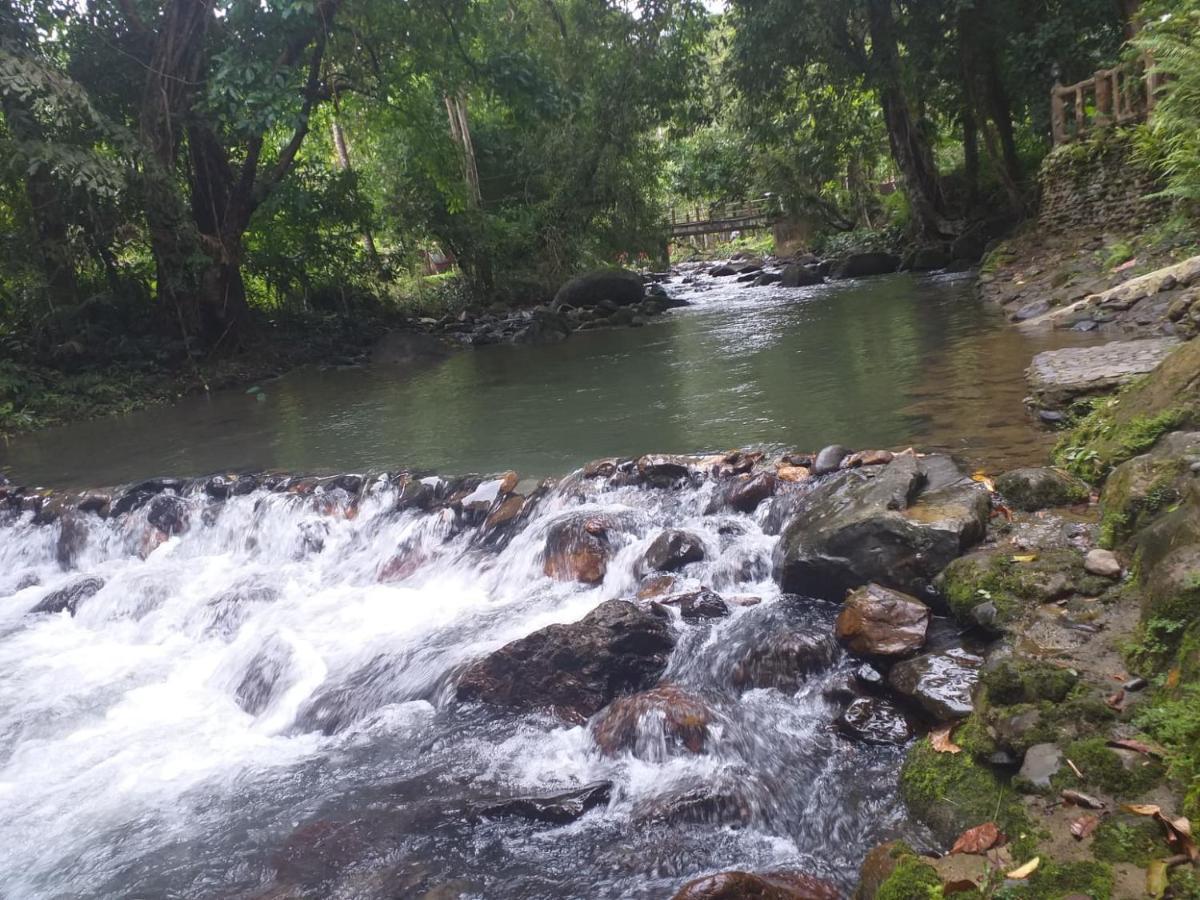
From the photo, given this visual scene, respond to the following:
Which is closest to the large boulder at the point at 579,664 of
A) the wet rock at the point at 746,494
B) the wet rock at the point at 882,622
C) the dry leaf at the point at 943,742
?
the wet rock at the point at 882,622

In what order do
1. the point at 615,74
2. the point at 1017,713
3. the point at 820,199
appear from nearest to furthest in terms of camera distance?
the point at 1017,713
the point at 615,74
the point at 820,199

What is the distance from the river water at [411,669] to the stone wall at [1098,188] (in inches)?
131

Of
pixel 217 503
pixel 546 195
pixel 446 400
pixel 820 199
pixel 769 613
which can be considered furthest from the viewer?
Result: pixel 820 199

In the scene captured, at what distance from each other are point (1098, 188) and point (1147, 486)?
11.8 m

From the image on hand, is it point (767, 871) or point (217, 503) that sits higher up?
point (217, 503)

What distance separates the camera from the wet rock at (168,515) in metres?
8.64

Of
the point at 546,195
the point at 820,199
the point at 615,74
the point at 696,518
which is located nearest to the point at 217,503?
the point at 696,518

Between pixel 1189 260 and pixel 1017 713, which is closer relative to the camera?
pixel 1017 713

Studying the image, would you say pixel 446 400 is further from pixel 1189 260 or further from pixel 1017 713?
pixel 1017 713

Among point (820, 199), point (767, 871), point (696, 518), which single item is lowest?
point (767, 871)

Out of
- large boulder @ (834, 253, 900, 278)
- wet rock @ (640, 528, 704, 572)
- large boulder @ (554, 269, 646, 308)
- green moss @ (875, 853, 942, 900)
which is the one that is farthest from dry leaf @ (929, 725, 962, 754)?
large boulder @ (834, 253, 900, 278)

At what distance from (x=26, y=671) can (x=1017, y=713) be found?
690cm

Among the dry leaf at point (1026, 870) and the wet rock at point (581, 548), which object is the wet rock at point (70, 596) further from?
the dry leaf at point (1026, 870)

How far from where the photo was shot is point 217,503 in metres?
8.69
